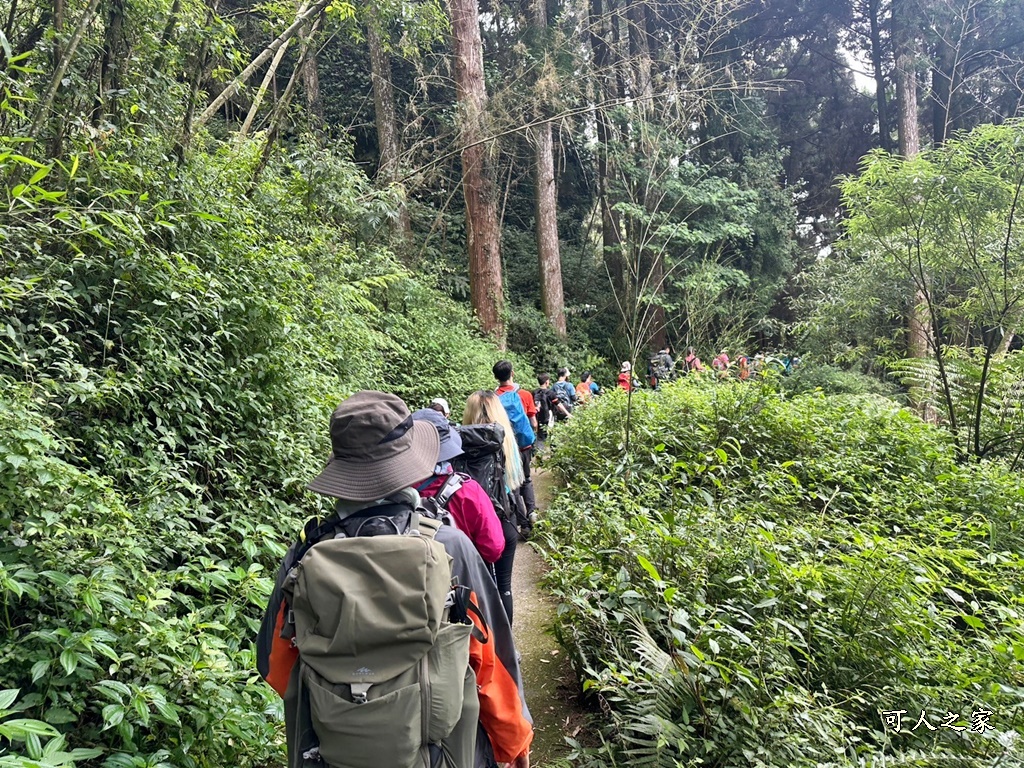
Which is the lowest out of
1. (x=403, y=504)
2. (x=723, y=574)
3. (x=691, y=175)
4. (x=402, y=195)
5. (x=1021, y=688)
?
(x=1021, y=688)

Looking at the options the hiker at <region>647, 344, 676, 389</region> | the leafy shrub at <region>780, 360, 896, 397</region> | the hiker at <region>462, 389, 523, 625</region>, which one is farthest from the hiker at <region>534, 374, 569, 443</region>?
the hiker at <region>462, 389, 523, 625</region>

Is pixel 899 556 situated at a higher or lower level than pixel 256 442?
lower

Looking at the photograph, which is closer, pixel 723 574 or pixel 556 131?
pixel 723 574

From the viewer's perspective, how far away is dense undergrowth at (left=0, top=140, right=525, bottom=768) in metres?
2.33

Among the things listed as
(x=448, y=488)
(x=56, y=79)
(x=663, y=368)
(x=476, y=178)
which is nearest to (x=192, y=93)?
(x=56, y=79)

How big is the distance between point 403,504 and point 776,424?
17.7 ft

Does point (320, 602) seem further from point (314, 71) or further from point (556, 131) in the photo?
point (556, 131)

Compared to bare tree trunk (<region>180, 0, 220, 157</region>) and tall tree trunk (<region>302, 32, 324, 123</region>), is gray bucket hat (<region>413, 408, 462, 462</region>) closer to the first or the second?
bare tree trunk (<region>180, 0, 220, 157</region>)

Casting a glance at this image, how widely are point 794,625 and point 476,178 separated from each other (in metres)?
11.0

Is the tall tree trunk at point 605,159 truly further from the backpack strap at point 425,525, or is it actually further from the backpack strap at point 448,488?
the backpack strap at point 425,525

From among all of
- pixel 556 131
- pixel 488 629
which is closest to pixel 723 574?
pixel 488 629

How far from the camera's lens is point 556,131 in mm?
16500

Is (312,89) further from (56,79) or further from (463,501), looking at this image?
(463,501)

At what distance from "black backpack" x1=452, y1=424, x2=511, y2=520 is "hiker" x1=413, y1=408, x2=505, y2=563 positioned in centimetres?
64
